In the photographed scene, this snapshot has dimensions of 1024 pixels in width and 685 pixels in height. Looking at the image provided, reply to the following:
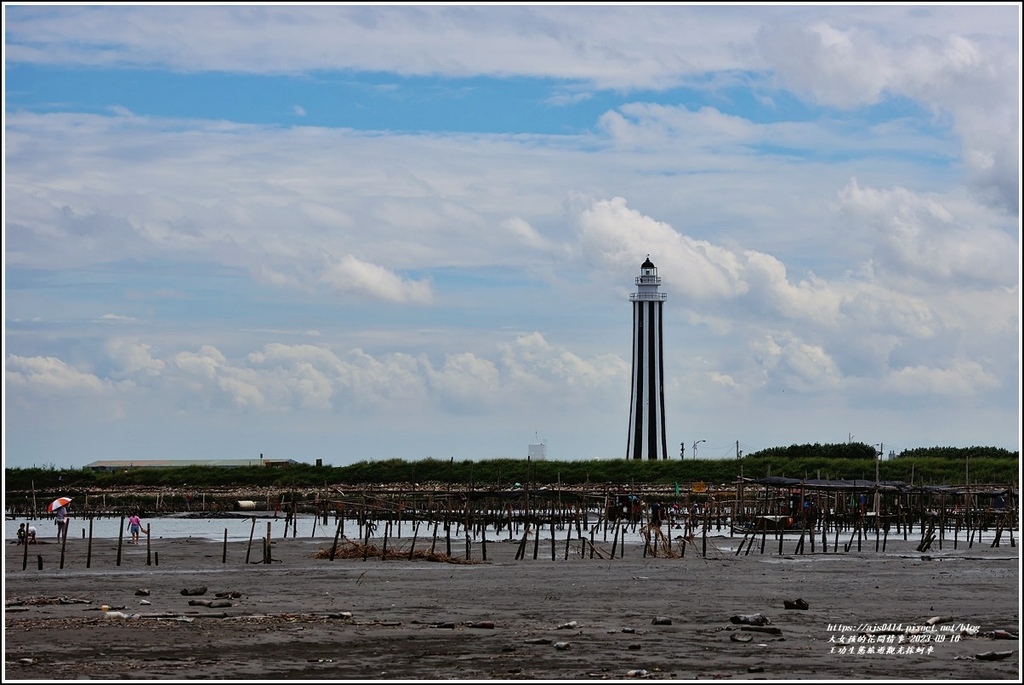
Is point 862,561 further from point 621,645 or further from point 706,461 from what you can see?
point 706,461

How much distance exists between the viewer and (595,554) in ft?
127

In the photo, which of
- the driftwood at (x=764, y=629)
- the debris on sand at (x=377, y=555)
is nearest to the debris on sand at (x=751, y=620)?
the driftwood at (x=764, y=629)

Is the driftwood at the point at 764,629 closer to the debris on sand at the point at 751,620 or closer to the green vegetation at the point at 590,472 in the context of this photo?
the debris on sand at the point at 751,620

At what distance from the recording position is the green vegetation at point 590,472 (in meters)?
78.8

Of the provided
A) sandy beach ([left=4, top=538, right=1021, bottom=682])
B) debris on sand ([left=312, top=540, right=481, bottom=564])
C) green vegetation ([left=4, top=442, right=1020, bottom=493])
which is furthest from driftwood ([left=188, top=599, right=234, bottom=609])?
green vegetation ([left=4, top=442, right=1020, bottom=493])

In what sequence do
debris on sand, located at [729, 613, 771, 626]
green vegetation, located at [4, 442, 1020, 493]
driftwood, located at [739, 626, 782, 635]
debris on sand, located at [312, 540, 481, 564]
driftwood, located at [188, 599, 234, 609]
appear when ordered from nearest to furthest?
driftwood, located at [739, 626, 782, 635] < debris on sand, located at [729, 613, 771, 626] < driftwood, located at [188, 599, 234, 609] < debris on sand, located at [312, 540, 481, 564] < green vegetation, located at [4, 442, 1020, 493]

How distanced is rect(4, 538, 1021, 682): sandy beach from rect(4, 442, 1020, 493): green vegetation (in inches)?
1587

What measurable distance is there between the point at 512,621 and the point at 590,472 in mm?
64321

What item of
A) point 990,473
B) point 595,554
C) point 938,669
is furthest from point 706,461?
point 938,669

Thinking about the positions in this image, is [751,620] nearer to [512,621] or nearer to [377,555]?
[512,621]

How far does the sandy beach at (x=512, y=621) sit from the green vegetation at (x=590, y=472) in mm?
40306

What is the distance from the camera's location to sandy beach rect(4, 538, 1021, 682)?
48.9 feet

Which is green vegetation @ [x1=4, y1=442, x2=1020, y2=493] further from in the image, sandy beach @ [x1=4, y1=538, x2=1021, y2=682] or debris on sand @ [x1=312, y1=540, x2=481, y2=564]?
sandy beach @ [x1=4, y1=538, x2=1021, y2=682]

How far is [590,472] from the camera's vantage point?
83938mm
